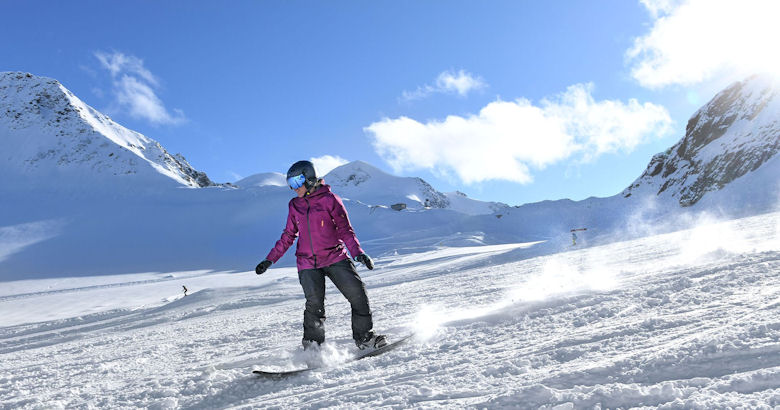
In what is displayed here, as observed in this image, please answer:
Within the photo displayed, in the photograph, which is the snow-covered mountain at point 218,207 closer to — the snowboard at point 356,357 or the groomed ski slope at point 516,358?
the groomed ski slope at point 516,358

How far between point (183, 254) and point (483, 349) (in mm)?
43656

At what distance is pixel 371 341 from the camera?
382cm

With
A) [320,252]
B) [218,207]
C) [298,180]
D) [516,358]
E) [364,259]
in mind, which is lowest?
[516,358]

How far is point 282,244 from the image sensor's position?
13.5 feet

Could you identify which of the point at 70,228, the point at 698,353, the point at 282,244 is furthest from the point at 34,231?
the point at 698,353

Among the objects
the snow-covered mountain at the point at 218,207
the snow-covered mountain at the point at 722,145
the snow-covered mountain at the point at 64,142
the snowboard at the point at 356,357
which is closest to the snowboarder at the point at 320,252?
the snowboard at the point at 356,357

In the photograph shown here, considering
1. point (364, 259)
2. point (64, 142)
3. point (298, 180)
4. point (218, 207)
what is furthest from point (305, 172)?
point (64, 142)

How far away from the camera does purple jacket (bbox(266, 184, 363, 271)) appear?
3924 mm

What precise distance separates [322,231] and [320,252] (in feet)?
0.60

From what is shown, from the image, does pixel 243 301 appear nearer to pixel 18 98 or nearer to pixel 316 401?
pixel 316 401

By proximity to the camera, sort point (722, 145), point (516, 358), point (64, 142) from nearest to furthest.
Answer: point (516, 358), point (722, 145), point (64, 142)

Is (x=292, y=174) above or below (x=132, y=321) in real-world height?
above

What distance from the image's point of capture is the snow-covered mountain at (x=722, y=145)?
3597cm

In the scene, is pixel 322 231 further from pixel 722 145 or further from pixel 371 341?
pixel 722 145
